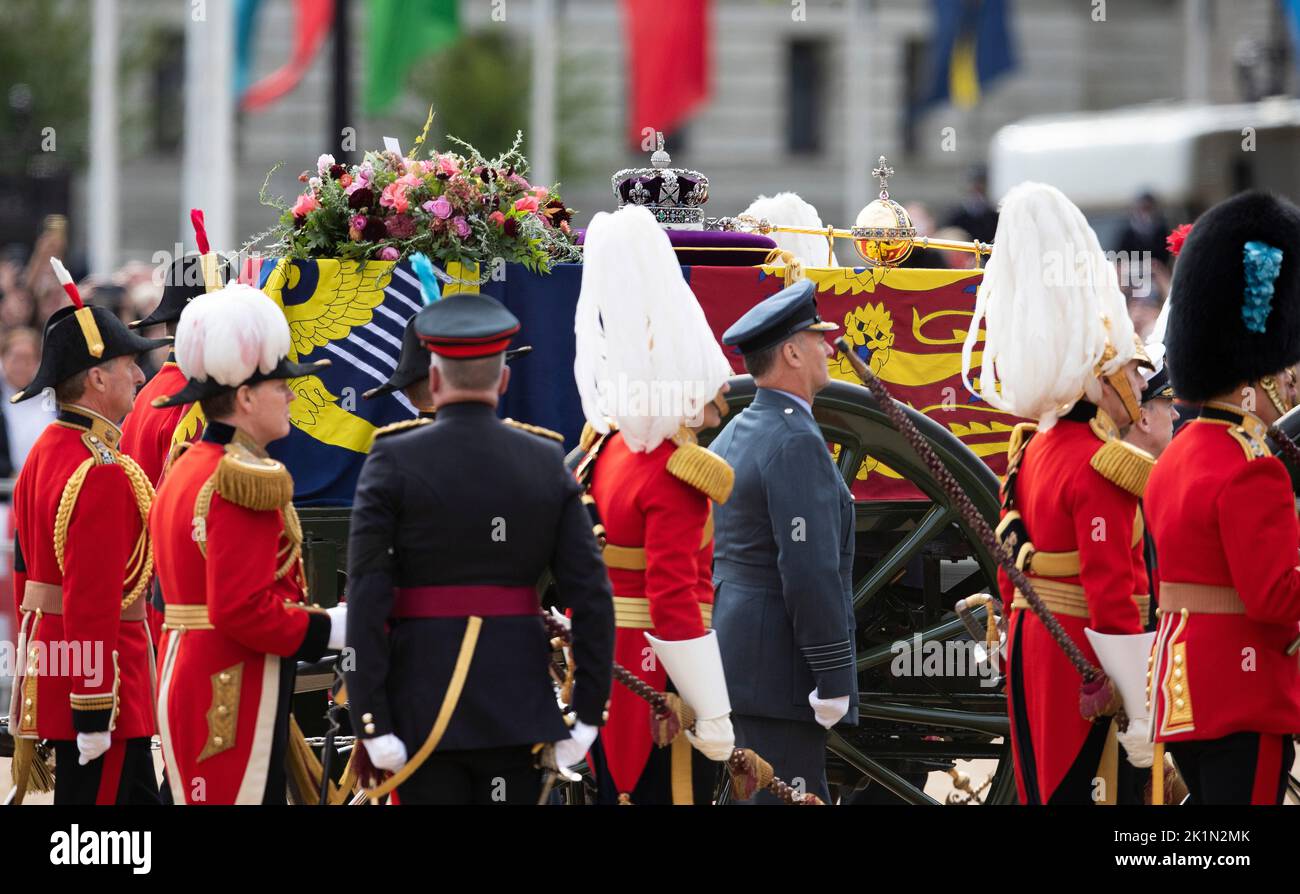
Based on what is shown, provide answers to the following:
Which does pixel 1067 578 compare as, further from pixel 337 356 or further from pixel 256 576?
pixel 337 356

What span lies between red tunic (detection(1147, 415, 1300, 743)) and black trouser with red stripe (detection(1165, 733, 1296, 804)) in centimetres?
4

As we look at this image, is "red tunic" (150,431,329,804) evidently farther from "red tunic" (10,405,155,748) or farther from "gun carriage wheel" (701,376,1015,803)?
"gun carriage wheel" (701,376,1015,803)

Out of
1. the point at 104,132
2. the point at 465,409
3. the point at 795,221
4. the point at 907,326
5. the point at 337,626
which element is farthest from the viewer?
the point at 104,132

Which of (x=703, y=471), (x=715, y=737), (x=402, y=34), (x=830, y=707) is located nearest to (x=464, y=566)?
(x=703, y=471)

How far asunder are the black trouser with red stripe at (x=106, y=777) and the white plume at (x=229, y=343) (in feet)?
3.46

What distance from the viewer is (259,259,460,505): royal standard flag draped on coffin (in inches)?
228

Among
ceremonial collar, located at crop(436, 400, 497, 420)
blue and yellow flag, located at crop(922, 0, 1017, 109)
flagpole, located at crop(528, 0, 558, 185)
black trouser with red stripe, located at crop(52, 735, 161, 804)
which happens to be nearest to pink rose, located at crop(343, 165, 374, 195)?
black trouser with red stripe, located at crop(52, 735, 161, 804)

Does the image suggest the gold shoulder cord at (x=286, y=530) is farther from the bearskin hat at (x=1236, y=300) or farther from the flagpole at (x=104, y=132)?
the flagpole at (x=104, y=132)

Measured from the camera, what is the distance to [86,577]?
5.04 metres

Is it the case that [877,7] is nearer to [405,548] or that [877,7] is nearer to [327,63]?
[327,63]

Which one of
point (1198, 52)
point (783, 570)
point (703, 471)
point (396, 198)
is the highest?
point (1198, 52)

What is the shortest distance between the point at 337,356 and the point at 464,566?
184 centimetres

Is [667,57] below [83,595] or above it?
above

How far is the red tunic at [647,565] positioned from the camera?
487 cm
